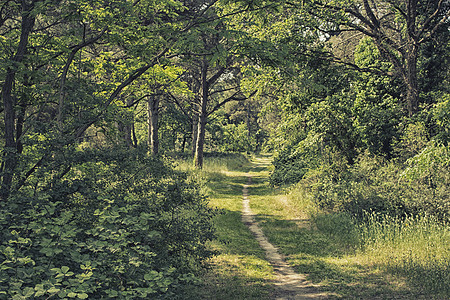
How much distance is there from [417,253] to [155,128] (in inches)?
563

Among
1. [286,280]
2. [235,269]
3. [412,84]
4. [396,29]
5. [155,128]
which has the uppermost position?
[396,29]

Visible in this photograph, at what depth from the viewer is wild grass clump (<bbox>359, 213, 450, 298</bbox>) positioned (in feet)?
23.6

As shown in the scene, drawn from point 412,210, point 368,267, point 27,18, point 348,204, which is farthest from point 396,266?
point 27,18

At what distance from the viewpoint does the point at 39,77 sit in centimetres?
745

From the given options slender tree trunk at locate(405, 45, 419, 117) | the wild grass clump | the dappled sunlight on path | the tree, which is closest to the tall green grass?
the wild grass clump

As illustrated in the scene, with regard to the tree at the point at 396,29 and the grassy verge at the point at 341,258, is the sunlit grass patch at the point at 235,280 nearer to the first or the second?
the grassy verge at the point at 341,258

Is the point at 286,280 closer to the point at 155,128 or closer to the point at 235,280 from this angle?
the point at 235,280

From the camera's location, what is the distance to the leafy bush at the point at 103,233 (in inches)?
160

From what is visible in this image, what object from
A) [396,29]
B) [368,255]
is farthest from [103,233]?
[396,29]

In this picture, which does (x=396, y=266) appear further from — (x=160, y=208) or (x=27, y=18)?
(x=27, y=18)

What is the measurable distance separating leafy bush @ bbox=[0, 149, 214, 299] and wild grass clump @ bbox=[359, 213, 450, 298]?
4798 mm

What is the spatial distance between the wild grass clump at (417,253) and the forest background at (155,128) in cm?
109

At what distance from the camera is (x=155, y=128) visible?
19203 millimetres

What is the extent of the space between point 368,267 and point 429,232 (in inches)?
96.8
